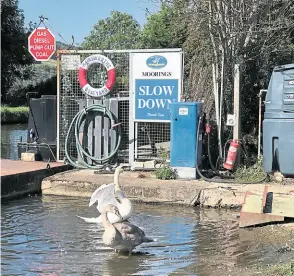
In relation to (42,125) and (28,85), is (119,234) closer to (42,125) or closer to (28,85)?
(42,125)

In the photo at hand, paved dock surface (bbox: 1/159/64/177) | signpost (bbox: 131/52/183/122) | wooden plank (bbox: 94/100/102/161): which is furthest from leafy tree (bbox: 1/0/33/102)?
signpost (bbox: 131/52/183/122)

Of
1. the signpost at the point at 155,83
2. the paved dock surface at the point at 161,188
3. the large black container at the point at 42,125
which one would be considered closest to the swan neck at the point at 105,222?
the paved dock surface at the point at 161,188

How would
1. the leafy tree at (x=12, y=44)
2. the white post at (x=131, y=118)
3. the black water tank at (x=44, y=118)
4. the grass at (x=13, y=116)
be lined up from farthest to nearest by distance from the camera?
1. the leafy tree at (x=12, y=44)
2. the grass at (x=13, y=116)
3. the black water tank at (x=44, y=118)
4. the white post at (x=131, y=118)

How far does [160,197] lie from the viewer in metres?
8.96

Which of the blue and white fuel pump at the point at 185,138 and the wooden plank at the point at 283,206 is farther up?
the blue and white fuel pump at the point at 185,138

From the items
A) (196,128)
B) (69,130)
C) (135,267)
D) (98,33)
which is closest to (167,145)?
(196,128)

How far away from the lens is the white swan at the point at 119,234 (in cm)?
594

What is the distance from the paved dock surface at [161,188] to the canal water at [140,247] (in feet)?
0.76

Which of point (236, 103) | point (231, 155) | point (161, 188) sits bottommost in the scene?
point (161, 188)

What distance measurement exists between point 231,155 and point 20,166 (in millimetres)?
4135

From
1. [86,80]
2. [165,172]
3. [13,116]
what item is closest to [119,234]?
[165,172]

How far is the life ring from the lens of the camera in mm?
10711

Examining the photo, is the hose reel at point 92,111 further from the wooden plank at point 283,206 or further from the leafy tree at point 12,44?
the leafy tree at point 12,44

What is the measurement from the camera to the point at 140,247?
6.47 meters
